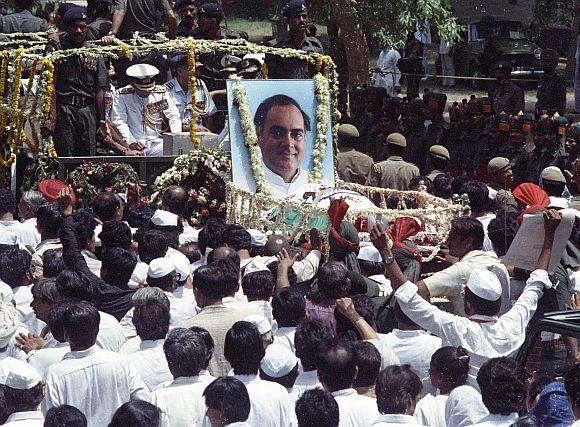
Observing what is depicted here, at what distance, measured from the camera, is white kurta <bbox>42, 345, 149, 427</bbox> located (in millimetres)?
6594

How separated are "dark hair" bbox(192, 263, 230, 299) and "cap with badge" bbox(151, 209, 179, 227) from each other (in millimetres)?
2354

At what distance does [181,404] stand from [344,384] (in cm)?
87

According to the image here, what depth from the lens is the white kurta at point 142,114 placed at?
1352 cm

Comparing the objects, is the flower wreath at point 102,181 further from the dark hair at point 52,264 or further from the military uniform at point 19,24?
the military uniform at point 19,24

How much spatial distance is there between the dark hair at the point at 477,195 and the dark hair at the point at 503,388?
14.1 feet

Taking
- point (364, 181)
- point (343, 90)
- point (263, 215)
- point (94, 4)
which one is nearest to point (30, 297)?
point (263, 215)

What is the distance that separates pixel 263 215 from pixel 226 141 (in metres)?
1.95

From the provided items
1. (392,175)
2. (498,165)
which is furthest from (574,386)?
(392,175)

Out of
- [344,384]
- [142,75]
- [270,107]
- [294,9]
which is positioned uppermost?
[294,9]

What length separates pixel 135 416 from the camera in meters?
5.80

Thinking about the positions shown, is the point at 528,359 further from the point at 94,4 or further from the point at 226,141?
the point at 94,4

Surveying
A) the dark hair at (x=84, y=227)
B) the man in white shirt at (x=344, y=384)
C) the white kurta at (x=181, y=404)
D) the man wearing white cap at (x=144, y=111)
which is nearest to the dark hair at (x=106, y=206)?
the dark hair at (x=84, y=227)

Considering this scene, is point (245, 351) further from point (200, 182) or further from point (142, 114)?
point (142, 114)

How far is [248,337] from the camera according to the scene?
6.76m
